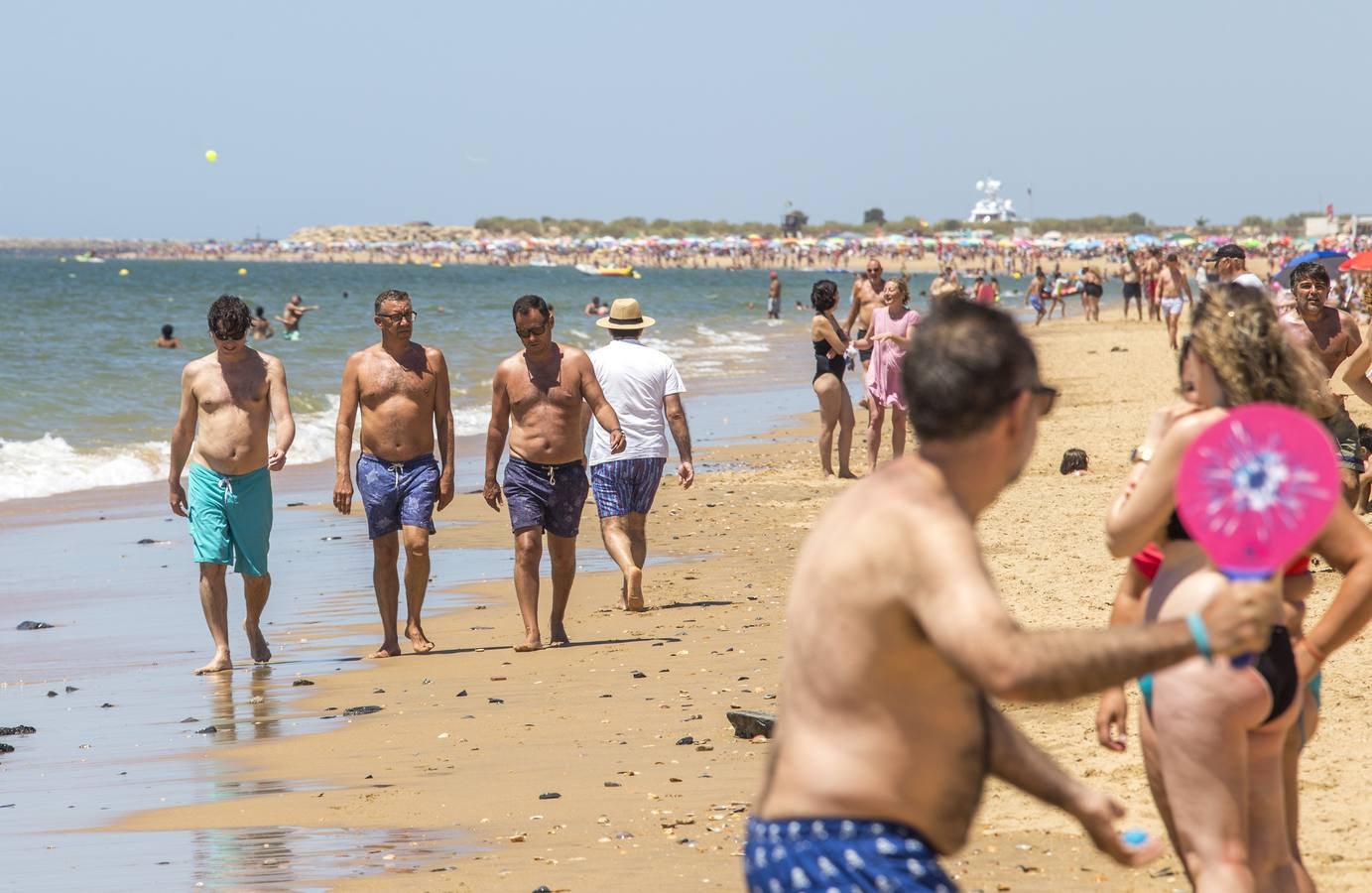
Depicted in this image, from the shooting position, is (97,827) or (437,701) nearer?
(97,827)

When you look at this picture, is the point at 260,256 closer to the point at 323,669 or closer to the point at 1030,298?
the point at 1030,298

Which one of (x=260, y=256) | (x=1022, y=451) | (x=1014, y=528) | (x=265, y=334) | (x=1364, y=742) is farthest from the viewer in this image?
(x=260, y=256)

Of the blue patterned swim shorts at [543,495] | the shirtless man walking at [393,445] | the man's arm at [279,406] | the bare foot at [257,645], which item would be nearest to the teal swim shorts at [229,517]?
the man's arm at [279,406]

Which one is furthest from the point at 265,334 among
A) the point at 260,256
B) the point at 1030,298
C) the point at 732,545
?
the point at 260,256

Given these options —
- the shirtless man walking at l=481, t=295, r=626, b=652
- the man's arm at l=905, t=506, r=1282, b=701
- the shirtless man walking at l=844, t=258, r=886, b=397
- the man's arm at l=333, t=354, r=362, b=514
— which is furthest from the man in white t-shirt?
the man's arm at l=905, t=506, r=1282, b=701

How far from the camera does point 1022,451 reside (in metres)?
2.45

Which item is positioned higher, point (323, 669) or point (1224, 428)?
point (1224, 428)

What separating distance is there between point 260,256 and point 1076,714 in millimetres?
194169

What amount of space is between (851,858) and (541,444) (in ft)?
18.9

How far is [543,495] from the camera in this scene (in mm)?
8062

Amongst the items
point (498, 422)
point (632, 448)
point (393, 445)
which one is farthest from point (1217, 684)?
point (632, 448)

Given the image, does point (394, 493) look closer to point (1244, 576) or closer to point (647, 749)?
point (647, 749)

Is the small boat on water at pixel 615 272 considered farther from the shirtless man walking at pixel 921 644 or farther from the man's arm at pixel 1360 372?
the shirtless man walking at pixel 921 644

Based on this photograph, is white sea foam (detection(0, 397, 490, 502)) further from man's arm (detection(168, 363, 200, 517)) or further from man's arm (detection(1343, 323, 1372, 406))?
man's arm (detection(1343, 323, 1372, 406))
